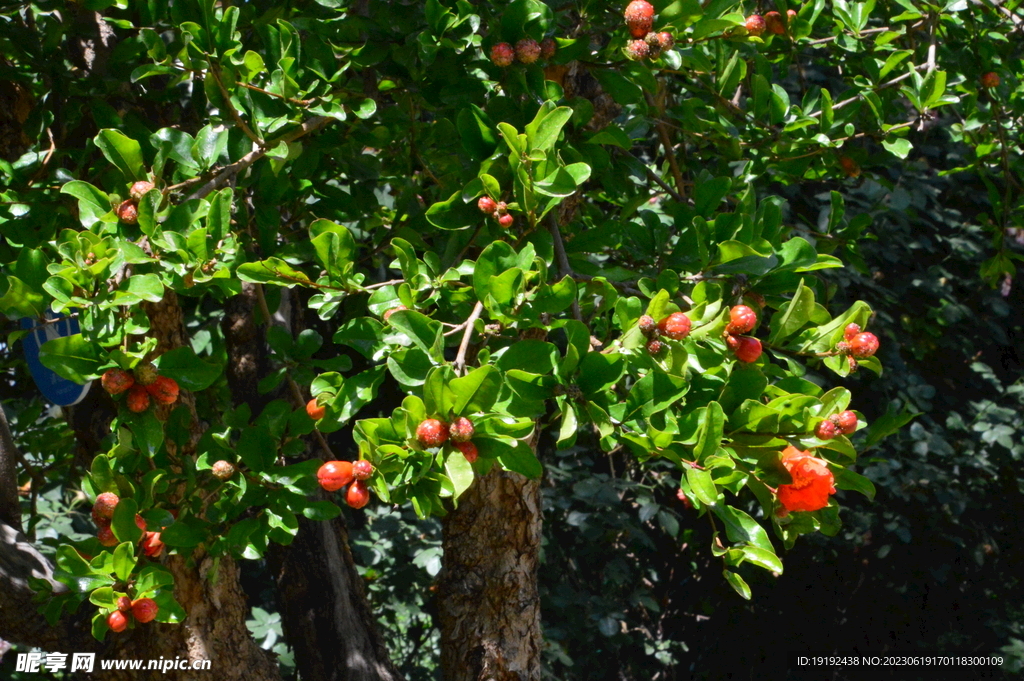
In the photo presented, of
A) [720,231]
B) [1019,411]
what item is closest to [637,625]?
[1019,411]

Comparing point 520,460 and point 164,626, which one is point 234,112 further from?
point 164,626

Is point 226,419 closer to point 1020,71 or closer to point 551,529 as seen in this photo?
point 551,529

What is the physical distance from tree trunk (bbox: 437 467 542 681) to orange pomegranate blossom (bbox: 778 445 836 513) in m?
0.86

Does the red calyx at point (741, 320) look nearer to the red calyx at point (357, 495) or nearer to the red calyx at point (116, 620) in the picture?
the red calyx at point (357, 495)

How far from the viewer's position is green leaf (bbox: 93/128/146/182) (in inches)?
52.7

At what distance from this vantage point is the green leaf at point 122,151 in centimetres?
134

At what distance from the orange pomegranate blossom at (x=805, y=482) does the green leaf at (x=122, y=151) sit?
1.08m

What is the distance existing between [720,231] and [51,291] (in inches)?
39.2

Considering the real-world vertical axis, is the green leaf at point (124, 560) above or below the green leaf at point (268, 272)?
below

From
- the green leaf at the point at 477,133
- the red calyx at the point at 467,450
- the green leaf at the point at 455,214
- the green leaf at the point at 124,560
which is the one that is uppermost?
the green leaf at the point at 477,133

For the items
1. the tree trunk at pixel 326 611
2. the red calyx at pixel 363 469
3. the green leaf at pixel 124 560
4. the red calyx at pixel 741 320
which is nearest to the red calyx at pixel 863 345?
the red calyx at pixel 741 320

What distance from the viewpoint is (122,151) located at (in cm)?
135

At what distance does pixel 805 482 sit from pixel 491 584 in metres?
1.02

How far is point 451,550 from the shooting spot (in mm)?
1996
